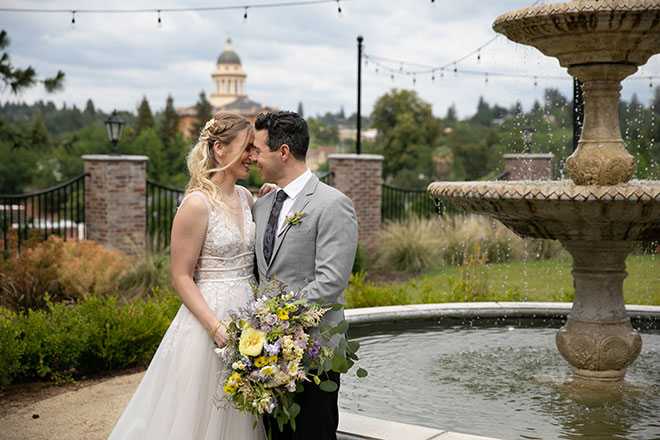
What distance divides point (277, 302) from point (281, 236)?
392mm

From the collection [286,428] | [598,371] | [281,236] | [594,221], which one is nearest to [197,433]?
[286,428]

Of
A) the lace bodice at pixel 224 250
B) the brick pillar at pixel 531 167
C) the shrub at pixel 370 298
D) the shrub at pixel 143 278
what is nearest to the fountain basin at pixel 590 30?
the lace bodice at pixel 224 250

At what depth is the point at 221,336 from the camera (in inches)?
135

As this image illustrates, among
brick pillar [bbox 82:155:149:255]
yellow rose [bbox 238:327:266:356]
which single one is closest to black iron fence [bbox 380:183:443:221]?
brick pillar [bbox 82:155:149:255]

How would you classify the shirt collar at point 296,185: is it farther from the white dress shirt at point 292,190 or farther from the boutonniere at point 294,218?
the boutonniere at point 294,218

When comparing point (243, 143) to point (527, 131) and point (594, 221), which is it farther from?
point (527, 131)

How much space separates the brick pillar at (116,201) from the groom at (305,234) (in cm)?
1033

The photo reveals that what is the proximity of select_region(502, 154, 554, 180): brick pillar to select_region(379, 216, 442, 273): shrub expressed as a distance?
447cm

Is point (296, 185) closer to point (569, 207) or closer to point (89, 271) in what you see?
point (569, 207)

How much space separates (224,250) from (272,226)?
1.08 feet

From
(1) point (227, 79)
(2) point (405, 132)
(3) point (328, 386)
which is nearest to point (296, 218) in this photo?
(3) point (328, 386)

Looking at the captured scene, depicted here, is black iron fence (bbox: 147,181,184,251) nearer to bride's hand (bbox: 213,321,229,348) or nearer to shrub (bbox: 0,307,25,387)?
shrub (bbox: 0,307,25,387)

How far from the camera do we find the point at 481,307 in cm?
816

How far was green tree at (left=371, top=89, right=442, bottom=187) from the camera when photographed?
228ft
